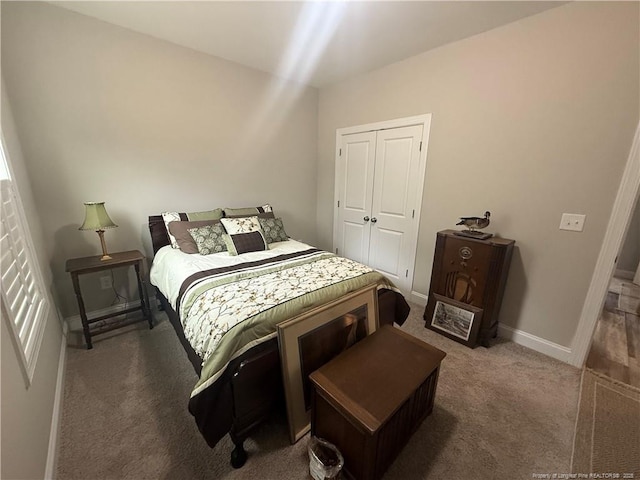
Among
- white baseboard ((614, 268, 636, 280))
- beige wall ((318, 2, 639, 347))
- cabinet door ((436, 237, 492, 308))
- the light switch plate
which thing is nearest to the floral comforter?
cabinet door ((436, 237, 492, 308))

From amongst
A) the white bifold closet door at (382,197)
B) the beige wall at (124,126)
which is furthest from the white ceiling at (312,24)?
the white bifold closet door at (382,197)

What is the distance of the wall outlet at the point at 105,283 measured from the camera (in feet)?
7.80

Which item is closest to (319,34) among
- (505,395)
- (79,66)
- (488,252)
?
(79,66)

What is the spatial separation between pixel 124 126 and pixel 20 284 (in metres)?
1.58

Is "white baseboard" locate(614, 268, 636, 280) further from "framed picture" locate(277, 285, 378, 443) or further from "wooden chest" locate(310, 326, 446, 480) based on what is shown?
"framed picture" locate(277, 285, 378, 443)

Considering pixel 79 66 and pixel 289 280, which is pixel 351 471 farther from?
pixel 79 66

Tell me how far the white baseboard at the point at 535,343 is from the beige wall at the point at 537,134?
5 centimetres

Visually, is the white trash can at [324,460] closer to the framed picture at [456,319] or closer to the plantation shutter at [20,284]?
the plantation shutter at [20,284]

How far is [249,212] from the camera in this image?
290 cm

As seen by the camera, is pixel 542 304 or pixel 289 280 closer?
pixel 289 280

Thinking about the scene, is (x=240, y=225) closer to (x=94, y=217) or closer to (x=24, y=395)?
(x=94, y=217)

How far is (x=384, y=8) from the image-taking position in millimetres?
1821

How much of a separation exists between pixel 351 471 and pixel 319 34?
2.97 m

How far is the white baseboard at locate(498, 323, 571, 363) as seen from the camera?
2018mm
